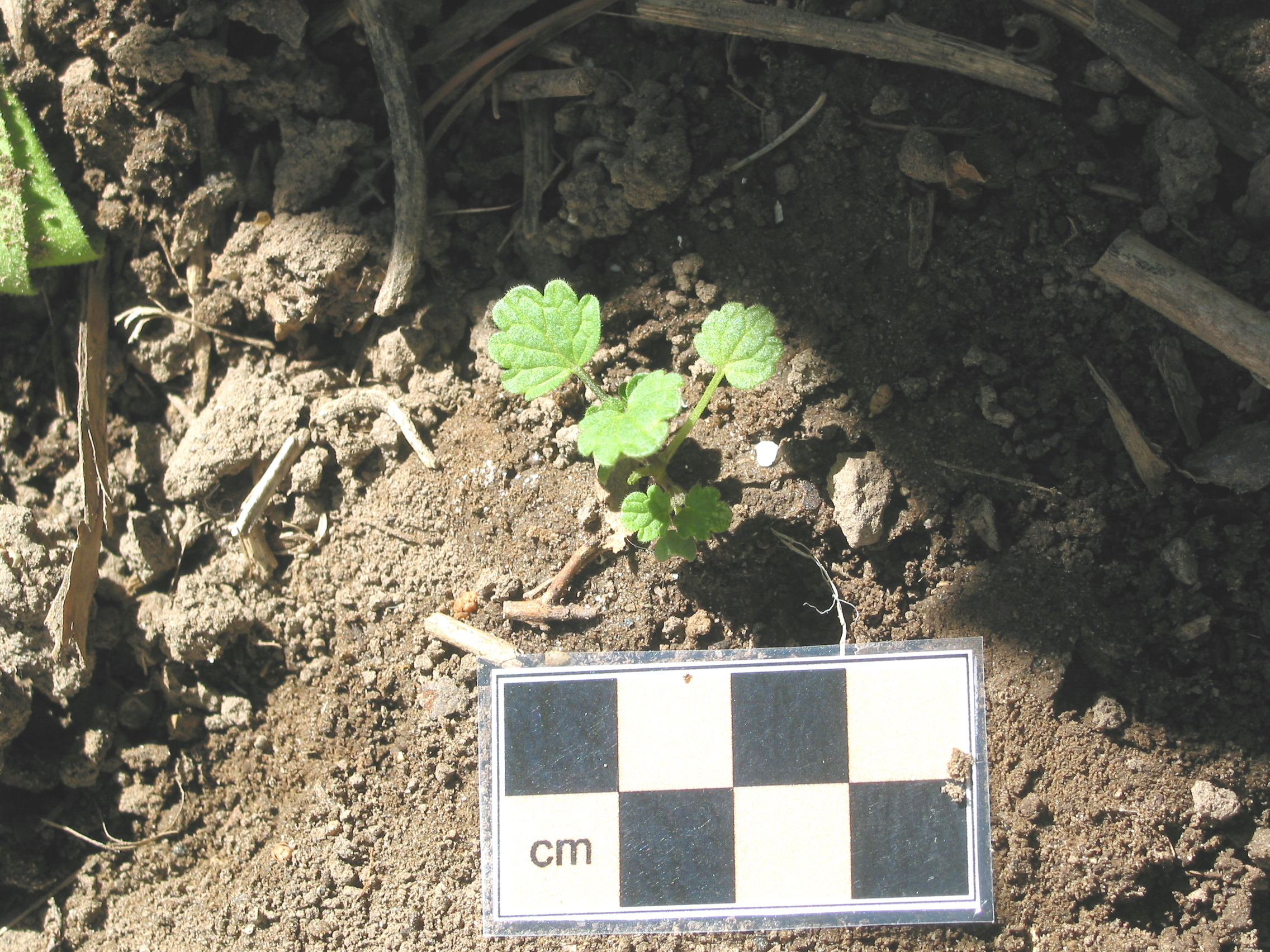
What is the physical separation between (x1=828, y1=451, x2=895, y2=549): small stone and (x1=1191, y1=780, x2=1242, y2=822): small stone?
0.79 metres

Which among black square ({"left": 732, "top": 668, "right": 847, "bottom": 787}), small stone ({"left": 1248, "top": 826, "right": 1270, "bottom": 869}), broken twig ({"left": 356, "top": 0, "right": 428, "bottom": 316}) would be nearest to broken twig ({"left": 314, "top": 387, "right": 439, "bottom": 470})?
broken twig ({"left": 356, "top": 0, "right": 428, "bottom": 316})

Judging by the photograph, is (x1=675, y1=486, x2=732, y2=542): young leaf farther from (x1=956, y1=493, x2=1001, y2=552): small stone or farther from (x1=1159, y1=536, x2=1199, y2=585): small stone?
(x1=1159, y1=536, x2=1199, y2=585): small stone

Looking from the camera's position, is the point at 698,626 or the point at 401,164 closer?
the point at 698,626

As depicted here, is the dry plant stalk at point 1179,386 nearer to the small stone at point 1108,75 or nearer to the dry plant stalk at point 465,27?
the small stone at point 1108,75

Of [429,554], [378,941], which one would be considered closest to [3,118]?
[429,554]

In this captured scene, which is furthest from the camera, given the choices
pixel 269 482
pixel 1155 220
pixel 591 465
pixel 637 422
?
pixel 269 482

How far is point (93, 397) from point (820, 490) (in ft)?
5.74

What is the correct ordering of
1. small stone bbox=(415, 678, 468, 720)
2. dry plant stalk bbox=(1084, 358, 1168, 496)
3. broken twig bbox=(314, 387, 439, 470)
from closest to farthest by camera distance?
dry plant stalk bbox=(1084, 358, 1168, 496), small stone bbox=(415, 678, 468, 720), broken twig bbox=(314, 387, 439, 470)

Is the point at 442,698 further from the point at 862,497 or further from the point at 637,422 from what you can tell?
the point at 862,497

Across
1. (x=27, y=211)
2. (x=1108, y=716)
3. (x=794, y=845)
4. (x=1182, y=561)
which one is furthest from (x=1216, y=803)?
(x=27, y=211)

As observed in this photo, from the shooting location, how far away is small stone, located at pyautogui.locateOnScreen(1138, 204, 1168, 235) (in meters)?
1.79

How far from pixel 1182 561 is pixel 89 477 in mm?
2412

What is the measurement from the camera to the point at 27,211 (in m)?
2.09

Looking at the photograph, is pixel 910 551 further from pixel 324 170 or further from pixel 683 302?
pixel 324 170
